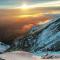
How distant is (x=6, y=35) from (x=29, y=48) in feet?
0.70

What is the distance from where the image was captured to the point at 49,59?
3.36 ft

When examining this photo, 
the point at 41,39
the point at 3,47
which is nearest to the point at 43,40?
the point at 41,39

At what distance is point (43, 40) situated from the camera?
3.43 ft

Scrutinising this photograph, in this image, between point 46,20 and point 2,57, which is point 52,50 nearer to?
point 46,20

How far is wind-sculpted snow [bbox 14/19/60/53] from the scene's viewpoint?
1.04m

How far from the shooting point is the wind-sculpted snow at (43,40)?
104cm

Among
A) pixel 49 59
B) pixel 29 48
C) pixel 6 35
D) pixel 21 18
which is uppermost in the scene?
pixel 21 18

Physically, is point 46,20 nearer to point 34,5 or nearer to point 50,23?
point 50,23

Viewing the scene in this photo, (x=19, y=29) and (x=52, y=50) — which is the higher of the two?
(x=19, y=29)

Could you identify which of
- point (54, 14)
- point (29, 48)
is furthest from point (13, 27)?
point (54, 14)

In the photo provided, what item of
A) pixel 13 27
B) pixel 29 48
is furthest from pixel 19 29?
pixel 29 48

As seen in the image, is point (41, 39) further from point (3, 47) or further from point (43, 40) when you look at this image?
point (3, 47)

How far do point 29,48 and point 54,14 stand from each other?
34 cm

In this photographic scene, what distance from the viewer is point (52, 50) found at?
1.04 metres
